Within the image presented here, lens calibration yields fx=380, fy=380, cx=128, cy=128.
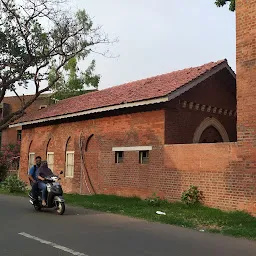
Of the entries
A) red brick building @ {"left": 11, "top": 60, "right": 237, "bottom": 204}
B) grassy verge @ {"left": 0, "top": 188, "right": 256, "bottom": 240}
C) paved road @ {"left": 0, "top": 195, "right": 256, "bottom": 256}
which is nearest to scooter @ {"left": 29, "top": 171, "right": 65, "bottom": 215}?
paved road @ {"left": 0, "top": 195, "right": 256, "bottom": 256}

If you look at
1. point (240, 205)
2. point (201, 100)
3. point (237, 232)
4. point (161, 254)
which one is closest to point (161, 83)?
point (201, 100)

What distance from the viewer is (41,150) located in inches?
904

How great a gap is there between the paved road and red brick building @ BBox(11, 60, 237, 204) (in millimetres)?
4620

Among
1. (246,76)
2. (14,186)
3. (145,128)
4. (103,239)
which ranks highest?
(246,76)

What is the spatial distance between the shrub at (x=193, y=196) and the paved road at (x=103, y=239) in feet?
9.61

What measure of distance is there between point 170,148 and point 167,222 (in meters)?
4.42

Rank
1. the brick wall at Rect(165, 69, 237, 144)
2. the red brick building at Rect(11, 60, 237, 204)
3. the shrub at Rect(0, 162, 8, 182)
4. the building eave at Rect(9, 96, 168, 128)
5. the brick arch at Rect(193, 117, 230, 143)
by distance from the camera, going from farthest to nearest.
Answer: the shrub at Rect(0, 162, 8, 182)
the brick arch at Rect(193, 117, 230, 143)
the brick wall at Rect(165, 69, 237, 144)
the red brick building at Rect(11, 60, 237, 204)
the building eave at Rect(9, 96, 168, 128)

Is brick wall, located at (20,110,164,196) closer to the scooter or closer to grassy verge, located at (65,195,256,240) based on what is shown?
grassy verge, located at (65,195,256,240)

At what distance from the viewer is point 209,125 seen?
16266 mm

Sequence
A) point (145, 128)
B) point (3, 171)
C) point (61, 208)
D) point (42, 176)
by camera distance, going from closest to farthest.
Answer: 1. point (61, 208)
2. point (42, 176)
3. point (145, 128)
4. point (3, 171)

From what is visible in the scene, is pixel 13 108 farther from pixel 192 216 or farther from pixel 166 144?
pixel 192 216

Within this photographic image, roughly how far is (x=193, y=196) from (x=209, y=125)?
4.80m

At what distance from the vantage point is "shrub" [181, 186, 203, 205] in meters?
12.3

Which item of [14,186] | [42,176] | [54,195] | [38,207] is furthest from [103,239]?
[14,186]
